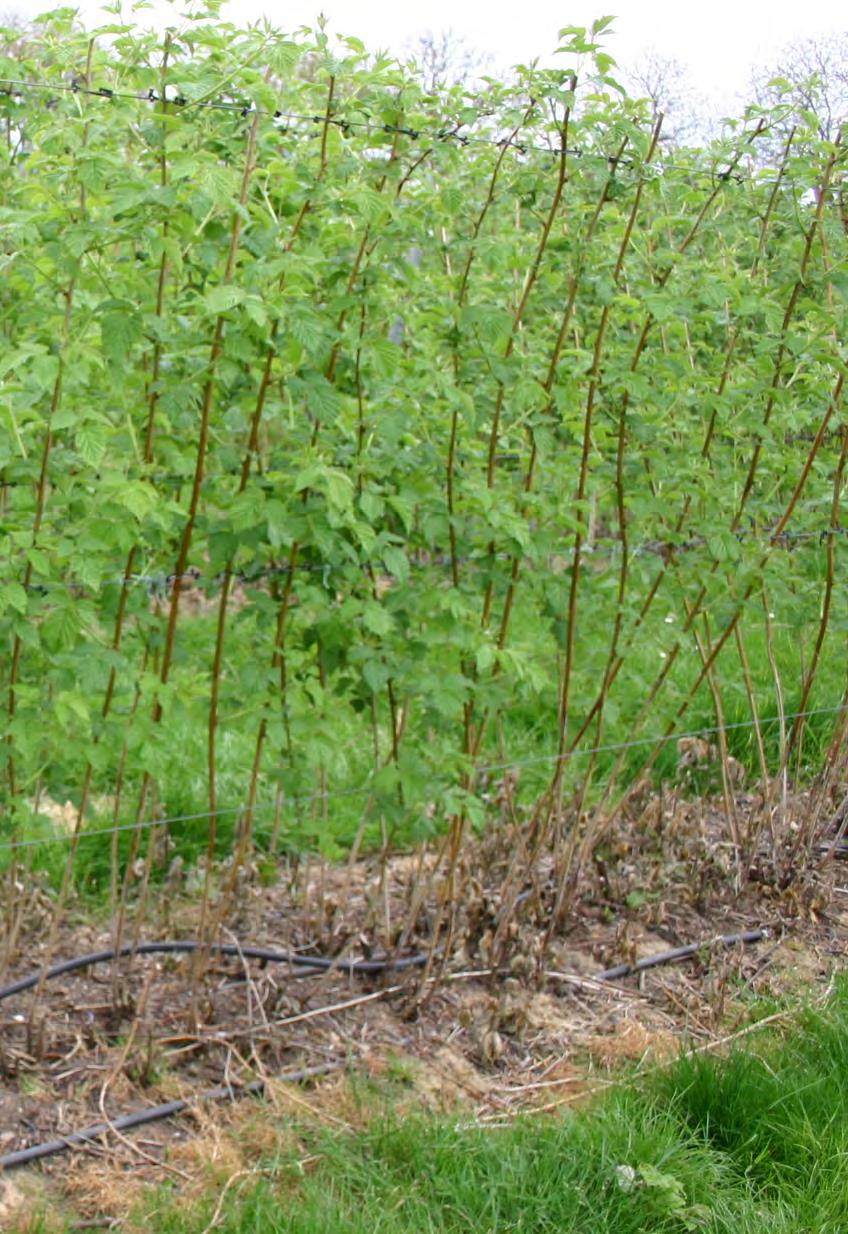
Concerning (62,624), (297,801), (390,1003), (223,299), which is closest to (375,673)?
(297,801)

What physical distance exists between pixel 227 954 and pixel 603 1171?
122cm

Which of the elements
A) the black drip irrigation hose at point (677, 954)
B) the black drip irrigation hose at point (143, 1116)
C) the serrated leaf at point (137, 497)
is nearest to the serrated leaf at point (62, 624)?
the serrated leaf at point (137, 497)

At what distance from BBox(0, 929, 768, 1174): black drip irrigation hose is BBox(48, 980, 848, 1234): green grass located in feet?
0.90

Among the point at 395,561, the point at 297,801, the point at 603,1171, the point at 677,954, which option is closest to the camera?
the point at 603,1171

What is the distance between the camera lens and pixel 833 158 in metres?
3.67

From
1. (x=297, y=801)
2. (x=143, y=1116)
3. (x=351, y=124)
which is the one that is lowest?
(x=143, y=1116)

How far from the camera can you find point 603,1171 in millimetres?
2883

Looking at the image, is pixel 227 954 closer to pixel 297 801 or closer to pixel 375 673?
pixel 297 801

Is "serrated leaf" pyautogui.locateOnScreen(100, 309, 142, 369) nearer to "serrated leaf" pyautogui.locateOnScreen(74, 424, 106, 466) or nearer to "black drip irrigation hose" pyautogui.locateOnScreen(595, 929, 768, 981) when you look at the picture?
"serrated leaf" pyautogui.locateOnScreen(74, 424, 106, 466)

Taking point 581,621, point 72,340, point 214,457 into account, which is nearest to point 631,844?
point 581,621

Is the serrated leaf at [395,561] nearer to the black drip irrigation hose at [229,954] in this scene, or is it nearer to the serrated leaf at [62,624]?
the serrated leaf at [62,624]

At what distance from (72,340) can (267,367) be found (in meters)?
0.39

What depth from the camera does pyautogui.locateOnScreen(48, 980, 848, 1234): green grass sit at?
278 centimetres

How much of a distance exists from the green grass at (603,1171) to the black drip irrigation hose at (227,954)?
274 mm
